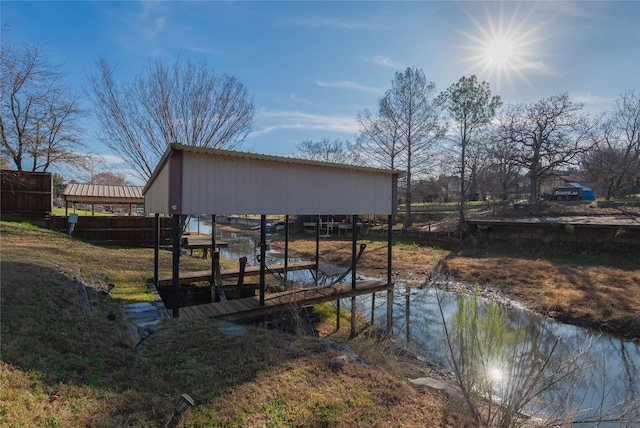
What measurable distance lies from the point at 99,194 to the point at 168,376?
51.6 feet

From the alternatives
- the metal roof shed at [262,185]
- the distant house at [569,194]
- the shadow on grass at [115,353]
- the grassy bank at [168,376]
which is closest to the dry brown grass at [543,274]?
the metal roof shed at [262,185]

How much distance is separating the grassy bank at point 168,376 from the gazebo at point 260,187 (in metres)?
1.45

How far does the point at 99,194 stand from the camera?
623 inches

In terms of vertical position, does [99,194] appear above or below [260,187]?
above

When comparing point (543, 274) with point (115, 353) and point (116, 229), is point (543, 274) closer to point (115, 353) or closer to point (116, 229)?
point (115, 353)

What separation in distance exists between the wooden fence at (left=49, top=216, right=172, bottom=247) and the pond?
7.31 metres

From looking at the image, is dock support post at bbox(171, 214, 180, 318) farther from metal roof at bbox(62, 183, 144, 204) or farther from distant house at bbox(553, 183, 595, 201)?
distant house at bbox(553, 183, 595, 201)

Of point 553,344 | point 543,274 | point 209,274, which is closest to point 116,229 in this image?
point 209,274

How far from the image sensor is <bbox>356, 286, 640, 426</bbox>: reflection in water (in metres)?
4.77

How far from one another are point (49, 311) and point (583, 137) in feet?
85.1

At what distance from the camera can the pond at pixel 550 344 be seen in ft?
14.9

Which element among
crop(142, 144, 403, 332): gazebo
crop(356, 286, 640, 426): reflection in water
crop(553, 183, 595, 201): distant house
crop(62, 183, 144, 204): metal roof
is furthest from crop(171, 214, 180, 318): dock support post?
crop(553, 183, 595, 201): distant house

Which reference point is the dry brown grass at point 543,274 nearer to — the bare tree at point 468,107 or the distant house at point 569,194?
the bare tree at point 468,107

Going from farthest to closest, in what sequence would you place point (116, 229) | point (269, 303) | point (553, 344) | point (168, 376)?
point (116, 229)
point (553, 344)
point (269, 303)
point (168, 376)
